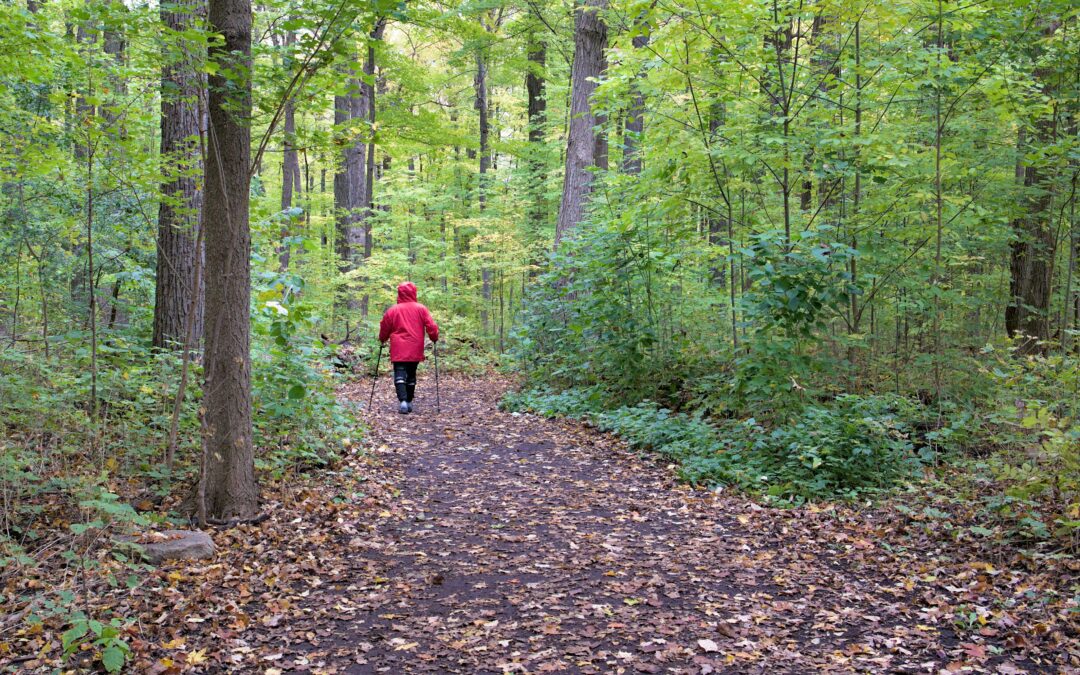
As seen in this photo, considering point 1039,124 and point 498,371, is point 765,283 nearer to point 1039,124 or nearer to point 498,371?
point 1039,124

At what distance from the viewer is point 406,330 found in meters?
10.7

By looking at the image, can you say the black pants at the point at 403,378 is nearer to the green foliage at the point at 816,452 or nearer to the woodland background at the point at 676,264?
the woodland background at the point at 676,264

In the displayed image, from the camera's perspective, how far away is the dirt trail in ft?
11.6

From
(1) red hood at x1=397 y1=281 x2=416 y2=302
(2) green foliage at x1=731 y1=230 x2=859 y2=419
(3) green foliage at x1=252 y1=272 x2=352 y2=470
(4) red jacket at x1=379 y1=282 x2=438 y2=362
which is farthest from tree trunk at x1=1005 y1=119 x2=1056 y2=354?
(3) green foliage at x1=252 y1=272 x2=352 y2=470

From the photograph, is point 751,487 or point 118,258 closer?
point 751,487

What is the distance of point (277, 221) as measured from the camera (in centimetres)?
727

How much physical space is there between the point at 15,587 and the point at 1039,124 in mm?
12007

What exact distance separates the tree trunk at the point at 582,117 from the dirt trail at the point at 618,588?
284 inches

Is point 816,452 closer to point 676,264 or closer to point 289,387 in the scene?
point 676,264

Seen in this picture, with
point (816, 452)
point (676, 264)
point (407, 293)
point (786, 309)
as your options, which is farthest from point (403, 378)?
point (816, 452)

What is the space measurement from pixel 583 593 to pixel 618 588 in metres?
0.24

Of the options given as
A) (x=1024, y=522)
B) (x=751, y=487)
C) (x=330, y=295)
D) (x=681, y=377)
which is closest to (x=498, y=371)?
(x=330, y=295)

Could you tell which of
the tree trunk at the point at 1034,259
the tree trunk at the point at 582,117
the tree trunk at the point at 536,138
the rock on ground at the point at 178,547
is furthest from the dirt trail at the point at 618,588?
the tree trunk at the point at 536,138

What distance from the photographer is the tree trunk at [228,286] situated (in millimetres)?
4969
